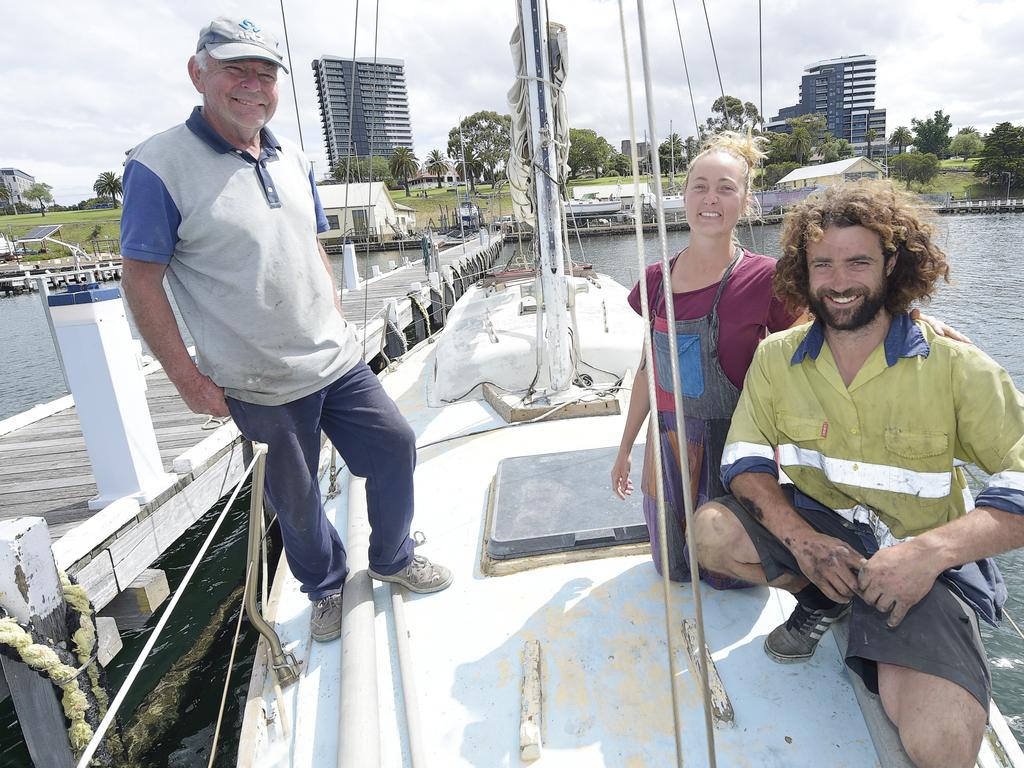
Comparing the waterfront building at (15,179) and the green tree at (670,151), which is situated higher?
the waterfront building at (15,179)

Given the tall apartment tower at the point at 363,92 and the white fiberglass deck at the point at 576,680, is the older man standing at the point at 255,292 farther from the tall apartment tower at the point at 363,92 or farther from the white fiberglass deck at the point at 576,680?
the tall apartment tower at the point at 363,92

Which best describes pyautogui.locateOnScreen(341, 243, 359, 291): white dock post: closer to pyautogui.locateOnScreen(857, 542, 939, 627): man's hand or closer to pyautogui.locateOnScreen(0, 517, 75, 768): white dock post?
pyautogui.locateOnScreen(0, 517, 75, 768): white dock post

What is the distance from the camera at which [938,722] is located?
1.38m

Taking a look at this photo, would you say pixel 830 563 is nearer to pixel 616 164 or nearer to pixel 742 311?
pixel 742 311

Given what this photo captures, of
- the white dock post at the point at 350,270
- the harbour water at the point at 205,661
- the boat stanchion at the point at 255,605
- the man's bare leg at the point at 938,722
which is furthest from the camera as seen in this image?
the white dock post at the point at 350,270

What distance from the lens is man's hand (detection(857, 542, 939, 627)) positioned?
147cm

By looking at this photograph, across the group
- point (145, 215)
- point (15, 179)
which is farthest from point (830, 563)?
point (15, 179)

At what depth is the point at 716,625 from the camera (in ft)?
7.25

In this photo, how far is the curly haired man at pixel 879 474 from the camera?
1.46 meters

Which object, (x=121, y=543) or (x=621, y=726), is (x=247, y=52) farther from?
(x=121, y=543)

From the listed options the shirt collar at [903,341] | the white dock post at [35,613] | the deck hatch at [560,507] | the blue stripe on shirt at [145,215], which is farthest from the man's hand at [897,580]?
the white dock post at [35,613]

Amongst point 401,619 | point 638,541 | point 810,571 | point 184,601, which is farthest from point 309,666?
point 184,601

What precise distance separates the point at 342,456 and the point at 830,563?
5.57 feet

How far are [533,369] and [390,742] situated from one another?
3.39 m
